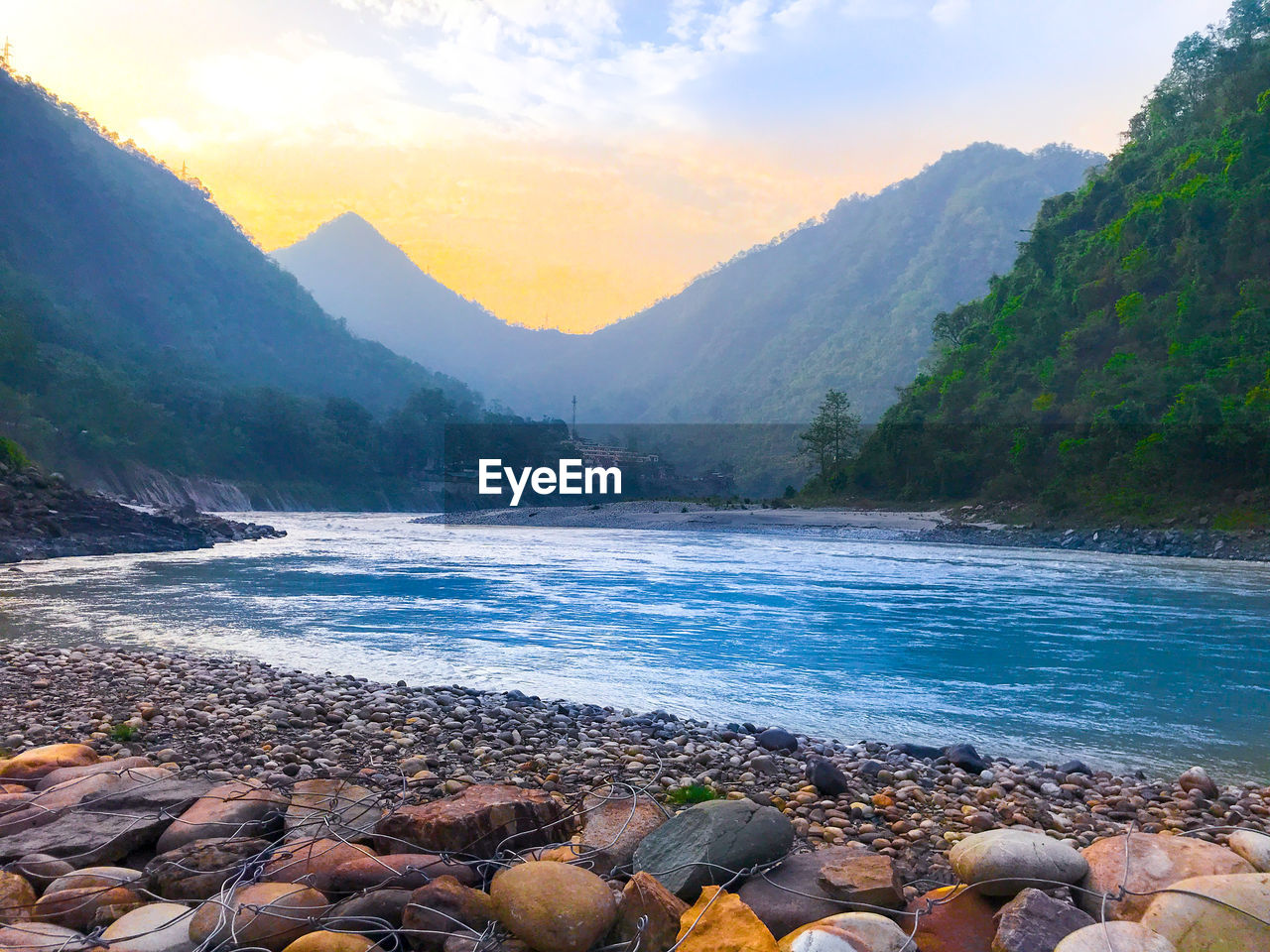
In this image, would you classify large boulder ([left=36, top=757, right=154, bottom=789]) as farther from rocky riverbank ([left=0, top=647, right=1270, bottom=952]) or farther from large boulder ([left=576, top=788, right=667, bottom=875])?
large boulder ([left=576, top=788, right=667, bottom=875])

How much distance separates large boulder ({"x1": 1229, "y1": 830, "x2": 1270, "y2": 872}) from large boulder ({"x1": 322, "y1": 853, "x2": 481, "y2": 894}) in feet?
10.5

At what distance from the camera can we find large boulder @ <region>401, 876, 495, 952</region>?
3127 millimetres

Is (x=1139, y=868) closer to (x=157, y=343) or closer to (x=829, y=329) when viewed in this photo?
(x=157, y=343)

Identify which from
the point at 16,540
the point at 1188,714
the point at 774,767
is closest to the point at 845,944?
the point at 774,767

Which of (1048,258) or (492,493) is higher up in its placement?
(1048,258)

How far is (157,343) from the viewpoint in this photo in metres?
93.9

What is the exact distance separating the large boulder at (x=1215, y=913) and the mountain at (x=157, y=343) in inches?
2156

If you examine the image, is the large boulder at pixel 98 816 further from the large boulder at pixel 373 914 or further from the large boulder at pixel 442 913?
the large boulder at pixel 442 913

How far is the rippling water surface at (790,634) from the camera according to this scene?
7.81 metres

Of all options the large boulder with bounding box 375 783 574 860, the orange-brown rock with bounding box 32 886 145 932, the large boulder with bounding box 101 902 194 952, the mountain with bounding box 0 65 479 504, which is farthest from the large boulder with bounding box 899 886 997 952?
the mountain with bounding box 0 65 479 504

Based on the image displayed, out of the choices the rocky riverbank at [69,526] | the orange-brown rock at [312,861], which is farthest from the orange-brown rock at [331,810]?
the rocky riverbank at [69,526]

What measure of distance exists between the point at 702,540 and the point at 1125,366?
20.1 m

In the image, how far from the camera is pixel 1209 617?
1422cm

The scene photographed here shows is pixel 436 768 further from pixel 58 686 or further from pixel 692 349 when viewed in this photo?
pixel 692 349
